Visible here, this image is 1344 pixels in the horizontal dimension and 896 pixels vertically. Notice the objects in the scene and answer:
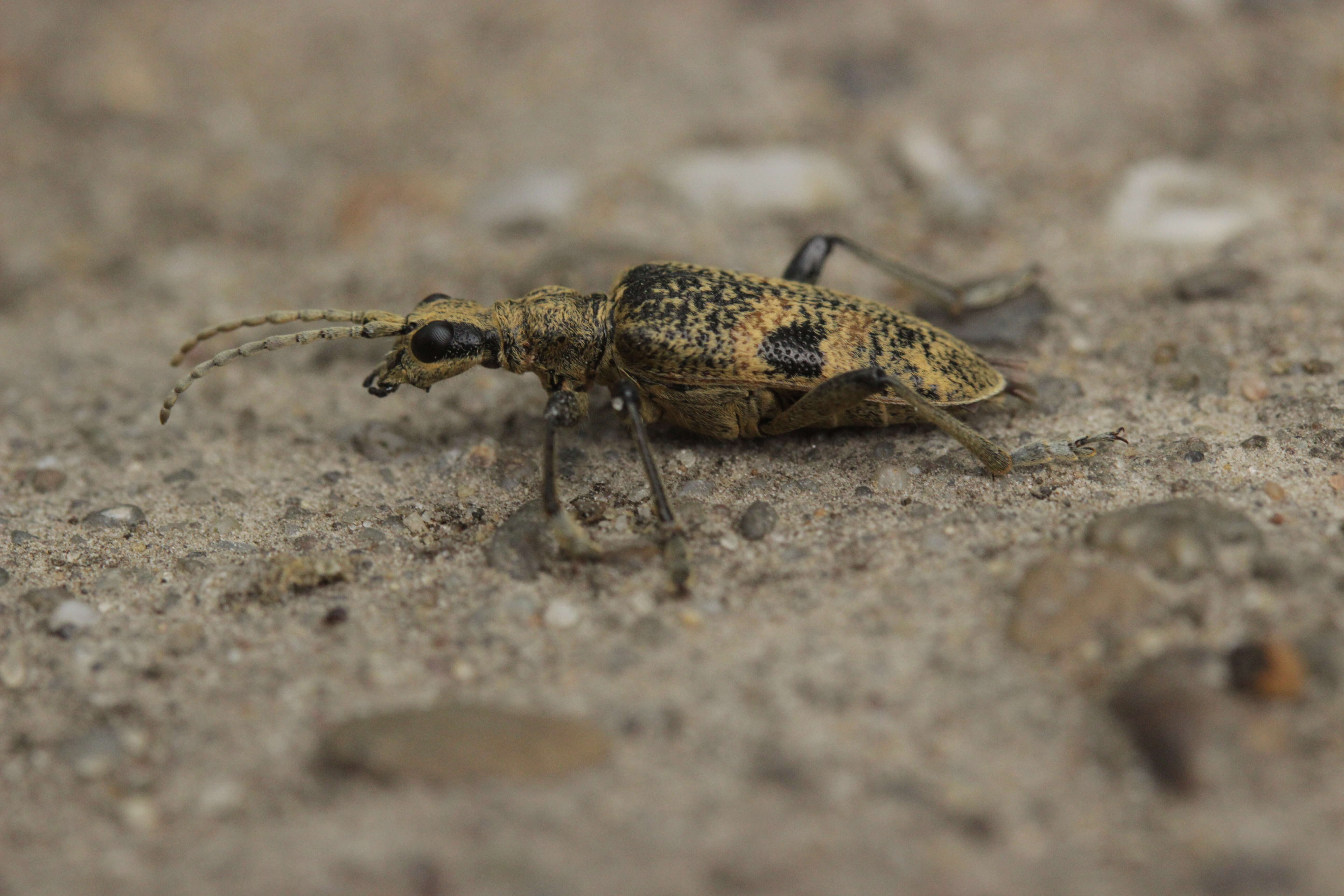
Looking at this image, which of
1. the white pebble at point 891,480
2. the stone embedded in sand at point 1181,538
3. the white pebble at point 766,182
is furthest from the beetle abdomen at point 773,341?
the white pebble at point 766,182

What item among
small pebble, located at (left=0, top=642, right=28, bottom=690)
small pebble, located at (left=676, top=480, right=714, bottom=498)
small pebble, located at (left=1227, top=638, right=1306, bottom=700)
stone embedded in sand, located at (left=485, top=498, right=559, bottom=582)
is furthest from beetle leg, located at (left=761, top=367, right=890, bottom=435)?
small pebble, located at (left=0, top=642, right=28, bottom=690)

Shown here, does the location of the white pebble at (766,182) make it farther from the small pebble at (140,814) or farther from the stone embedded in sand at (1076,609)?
the small pebble at (140,814)

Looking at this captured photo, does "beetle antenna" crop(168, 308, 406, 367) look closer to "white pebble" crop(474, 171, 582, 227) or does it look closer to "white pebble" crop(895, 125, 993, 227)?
"white pebble" crop(474, 171, 582, 227)

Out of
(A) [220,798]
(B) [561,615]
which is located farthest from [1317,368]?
(A) [220,798]

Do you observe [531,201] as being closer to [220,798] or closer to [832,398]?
[832,398]

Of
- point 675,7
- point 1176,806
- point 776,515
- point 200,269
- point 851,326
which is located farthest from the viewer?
point 675,7

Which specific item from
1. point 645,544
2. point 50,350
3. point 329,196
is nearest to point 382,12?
point 329,196

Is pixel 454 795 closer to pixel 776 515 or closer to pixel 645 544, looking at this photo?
pixel 645 544

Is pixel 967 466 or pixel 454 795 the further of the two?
pixel 967 466
